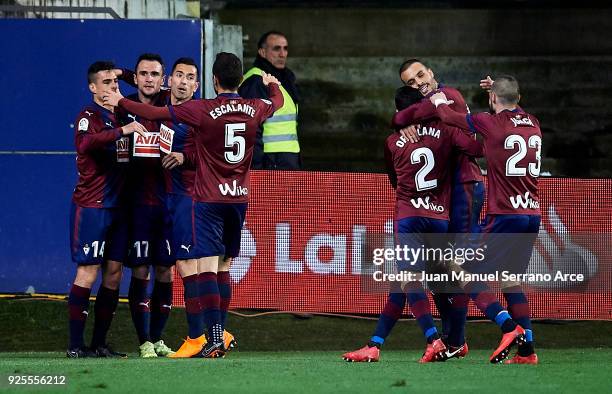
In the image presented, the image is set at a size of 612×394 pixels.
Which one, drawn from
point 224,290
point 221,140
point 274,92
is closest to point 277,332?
point 224,290

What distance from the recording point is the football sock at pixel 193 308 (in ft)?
32.6

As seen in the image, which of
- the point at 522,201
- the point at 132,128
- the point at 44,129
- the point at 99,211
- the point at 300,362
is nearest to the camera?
the point at 300,362

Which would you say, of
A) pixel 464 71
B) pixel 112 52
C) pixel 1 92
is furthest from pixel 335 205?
pixel 464 71

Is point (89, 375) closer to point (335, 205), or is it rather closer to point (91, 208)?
point (91, 208)

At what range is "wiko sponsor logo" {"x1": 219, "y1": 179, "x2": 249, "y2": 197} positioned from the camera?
32.1 feet

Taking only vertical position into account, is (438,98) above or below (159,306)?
above

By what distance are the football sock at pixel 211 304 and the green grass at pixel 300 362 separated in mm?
315

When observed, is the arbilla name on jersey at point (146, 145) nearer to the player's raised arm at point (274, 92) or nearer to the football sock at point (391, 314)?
the player's raised arm at point (274, 92)

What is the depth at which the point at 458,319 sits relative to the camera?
9.78m

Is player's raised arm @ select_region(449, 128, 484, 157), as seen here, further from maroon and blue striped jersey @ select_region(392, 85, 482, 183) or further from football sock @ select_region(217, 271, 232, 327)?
football sock @ select_region(217, 271, 232, 327)

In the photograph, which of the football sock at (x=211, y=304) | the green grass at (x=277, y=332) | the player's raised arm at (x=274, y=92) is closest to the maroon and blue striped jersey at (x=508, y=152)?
the player's raised arm at (x=274, y=92)

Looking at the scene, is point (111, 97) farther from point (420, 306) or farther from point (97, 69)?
point (420, 306)

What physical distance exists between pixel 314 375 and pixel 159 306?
294 centimetres

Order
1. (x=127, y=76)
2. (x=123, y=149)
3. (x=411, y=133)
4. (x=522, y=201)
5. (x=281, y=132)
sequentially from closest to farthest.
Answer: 1. (x=522, y=201)
2. (x=411, y=133)
3. (x=123, y=149)
4. (x=127, y=76)
5. (x=281, y=132)
